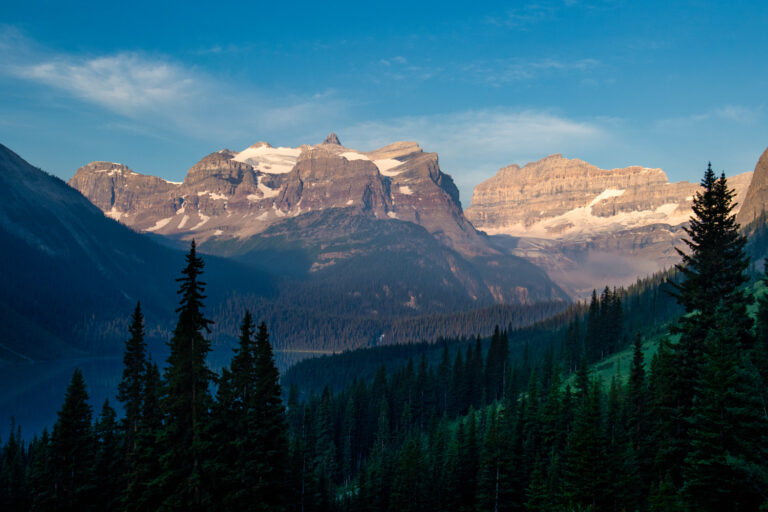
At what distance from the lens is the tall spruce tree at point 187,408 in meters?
33.7

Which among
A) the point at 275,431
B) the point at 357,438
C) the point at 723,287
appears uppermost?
the point at 723,287

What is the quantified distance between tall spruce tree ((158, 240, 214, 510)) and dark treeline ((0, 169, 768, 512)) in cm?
8

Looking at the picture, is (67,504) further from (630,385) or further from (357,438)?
(357,438)

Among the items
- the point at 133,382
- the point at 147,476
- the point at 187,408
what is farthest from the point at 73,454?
the point at 187,408

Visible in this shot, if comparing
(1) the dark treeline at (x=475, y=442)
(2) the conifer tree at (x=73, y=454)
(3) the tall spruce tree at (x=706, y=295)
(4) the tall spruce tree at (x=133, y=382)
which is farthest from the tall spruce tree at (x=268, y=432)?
(3) the tall spruce tree at (x=706, y=295)

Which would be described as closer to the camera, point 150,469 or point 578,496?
point 150,469

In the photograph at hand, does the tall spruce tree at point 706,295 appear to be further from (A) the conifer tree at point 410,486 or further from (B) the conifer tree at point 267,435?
(A) the conifer tree at point 410,486

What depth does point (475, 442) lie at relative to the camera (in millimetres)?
68125

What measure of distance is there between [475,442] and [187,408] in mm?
41617

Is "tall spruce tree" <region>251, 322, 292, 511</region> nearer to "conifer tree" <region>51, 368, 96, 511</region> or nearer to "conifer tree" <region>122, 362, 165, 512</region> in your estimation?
"conifer tree" <region>122, 362, 165, 512</region>

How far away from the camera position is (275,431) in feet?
139

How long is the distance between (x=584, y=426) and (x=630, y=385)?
21600 mm

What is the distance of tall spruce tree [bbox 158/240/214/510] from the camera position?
110 feet

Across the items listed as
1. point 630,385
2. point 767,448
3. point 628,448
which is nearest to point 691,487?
point 767,448
